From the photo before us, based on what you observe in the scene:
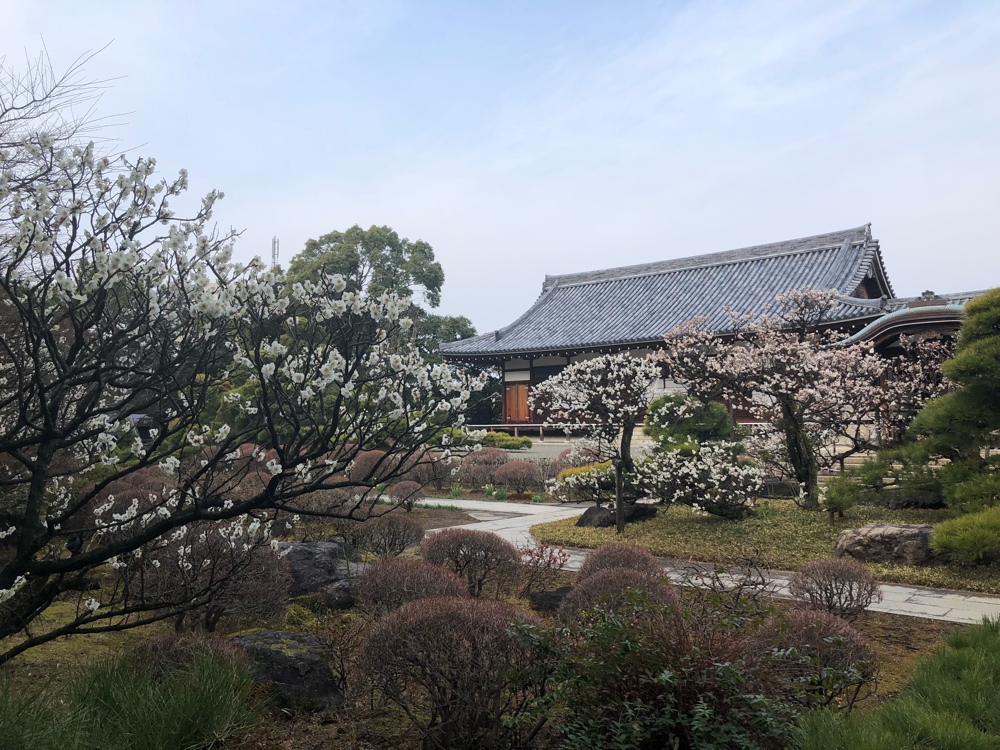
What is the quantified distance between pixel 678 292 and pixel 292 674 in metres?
24.0

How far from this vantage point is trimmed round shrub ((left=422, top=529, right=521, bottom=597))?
630 centimetres

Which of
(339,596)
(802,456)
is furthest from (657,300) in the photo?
(339,596)

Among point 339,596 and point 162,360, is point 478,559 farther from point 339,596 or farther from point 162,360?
point 162,360

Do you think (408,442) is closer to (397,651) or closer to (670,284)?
(397,651)

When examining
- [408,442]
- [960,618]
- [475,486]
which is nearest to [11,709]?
[408,442]

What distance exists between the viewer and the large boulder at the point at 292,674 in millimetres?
3963

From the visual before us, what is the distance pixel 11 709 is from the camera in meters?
2.96

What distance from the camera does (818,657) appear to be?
3.68 metres

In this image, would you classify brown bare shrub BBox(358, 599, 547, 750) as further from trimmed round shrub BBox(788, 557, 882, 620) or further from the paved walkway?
trimmed round shrub BBox(788, 557, 882, 620)

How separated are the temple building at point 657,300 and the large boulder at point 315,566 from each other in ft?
51.8

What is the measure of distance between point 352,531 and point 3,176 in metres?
6.04

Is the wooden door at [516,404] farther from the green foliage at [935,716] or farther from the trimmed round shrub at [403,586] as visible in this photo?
the green foliage at [935,716]

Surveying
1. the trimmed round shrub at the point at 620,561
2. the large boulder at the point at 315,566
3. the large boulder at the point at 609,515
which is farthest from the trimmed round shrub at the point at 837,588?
the large boulder at the point at 609,515

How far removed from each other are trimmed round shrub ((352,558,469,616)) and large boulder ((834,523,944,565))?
210 inches
